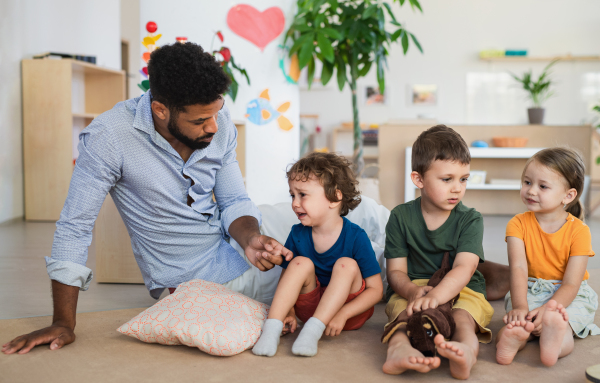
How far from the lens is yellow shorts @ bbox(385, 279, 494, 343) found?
1.44m

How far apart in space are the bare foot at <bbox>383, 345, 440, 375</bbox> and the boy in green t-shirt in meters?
0.07

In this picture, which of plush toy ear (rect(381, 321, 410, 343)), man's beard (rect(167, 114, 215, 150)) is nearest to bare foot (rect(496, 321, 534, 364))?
plush toy ear (rect(381, 321, 410, 343))

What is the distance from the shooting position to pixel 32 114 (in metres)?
4.02

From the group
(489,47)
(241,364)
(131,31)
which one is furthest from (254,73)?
(489,47)

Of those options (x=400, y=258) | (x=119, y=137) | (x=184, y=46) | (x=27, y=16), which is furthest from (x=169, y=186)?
(x=27, y=16)

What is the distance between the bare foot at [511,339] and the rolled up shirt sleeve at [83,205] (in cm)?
107

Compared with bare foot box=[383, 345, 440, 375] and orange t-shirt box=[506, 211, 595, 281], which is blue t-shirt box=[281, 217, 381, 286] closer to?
bare foot box=[383, 345, 440, 375]

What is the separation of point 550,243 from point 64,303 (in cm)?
134

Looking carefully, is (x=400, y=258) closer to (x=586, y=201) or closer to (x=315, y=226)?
(x=315, y=226)

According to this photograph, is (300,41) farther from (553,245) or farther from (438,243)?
(553,245)

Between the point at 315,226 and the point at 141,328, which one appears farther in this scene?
the point at 315,226

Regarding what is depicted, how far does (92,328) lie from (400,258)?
92 centimetres

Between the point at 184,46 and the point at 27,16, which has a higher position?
the point at 27,16

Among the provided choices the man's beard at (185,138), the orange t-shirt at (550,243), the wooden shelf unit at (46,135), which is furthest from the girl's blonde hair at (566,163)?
the wooden shelf unit at (46,135)
